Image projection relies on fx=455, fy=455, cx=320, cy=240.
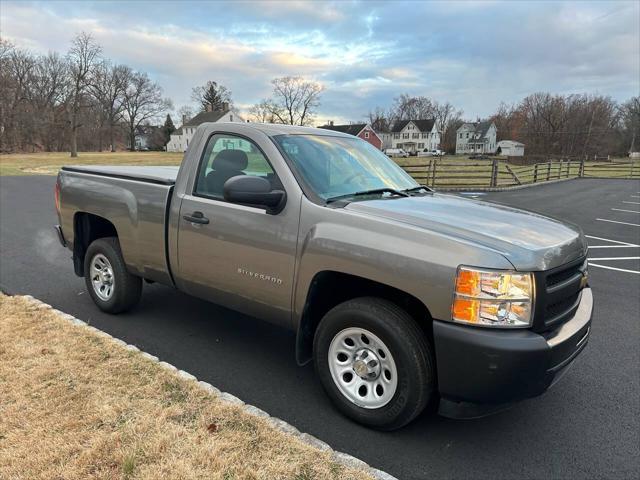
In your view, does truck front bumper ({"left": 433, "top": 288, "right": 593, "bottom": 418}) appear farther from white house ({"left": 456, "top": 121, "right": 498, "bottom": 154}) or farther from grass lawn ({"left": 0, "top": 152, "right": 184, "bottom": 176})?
white house ({"left": 456, "top": 121, "right": 498, "bottom": 154})

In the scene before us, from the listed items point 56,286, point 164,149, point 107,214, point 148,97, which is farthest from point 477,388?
point 164,149

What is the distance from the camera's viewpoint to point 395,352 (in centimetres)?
271

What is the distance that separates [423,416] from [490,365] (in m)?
0.99

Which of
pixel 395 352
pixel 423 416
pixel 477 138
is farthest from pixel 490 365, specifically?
pixel 477 138

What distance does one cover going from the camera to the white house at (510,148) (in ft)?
307

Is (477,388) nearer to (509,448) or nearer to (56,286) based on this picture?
(509,448)

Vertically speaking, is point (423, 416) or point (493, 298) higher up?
point (493, 298)

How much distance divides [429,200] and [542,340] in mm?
1382

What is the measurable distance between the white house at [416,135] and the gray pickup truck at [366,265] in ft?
338

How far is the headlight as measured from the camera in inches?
95.2

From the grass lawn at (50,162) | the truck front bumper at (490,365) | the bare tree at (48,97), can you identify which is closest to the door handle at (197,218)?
the truck front bumper at (490,365)

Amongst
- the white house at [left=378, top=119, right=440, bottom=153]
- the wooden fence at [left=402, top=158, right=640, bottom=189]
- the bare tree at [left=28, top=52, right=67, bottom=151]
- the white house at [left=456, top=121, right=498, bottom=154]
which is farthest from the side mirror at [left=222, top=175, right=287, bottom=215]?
the white house at [left=378, top=119, right=440, bottom=153]

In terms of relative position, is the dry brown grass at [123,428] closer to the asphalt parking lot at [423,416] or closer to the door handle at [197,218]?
the asphalt parking lot at [423,416]

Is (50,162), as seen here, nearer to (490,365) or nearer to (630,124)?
(490,365)
